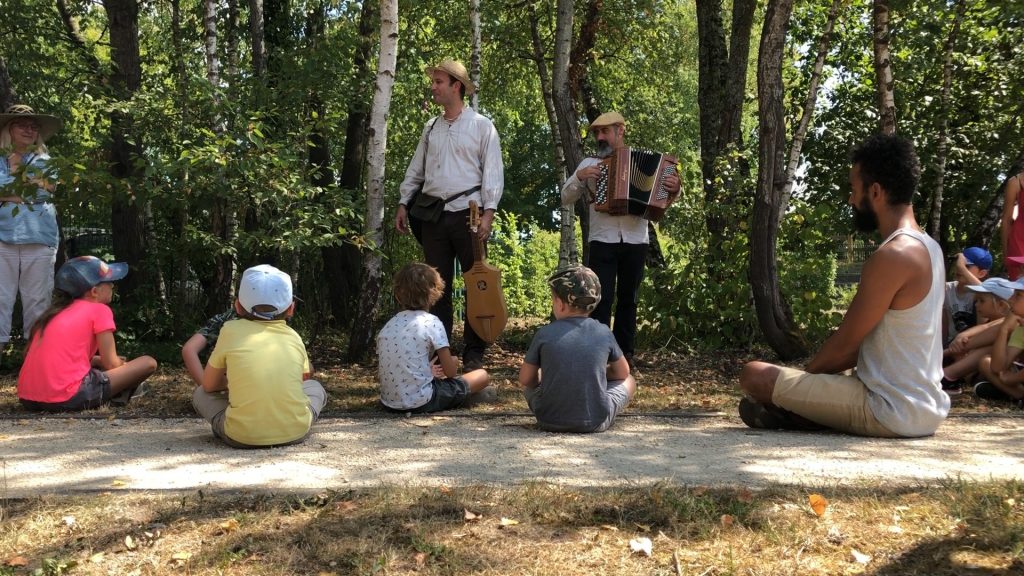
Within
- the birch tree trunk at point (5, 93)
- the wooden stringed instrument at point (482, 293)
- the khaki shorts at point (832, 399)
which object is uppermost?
the birch tree trunk at point (5, 93)

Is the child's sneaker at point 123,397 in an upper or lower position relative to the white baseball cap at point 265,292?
lower

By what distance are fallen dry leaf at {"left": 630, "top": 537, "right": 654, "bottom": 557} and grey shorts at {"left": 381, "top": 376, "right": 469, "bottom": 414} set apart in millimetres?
2903

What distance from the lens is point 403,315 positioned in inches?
250

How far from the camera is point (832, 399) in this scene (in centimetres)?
535

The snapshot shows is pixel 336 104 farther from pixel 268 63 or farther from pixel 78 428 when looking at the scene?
→ pixel 78 428

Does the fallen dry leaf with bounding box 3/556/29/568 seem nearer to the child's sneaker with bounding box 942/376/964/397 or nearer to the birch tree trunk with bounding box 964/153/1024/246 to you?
the child's sneaker with bounding box 942/376/964/397

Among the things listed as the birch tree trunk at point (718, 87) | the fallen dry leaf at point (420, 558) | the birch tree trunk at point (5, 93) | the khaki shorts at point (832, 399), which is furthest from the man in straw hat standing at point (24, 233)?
the birch tree trunk at point (718, 87)

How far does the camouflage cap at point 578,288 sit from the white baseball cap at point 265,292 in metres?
1.53

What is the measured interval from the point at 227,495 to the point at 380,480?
2.20ft

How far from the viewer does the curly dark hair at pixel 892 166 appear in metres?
5.14

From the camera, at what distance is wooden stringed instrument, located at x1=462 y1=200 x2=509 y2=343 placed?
305 inches

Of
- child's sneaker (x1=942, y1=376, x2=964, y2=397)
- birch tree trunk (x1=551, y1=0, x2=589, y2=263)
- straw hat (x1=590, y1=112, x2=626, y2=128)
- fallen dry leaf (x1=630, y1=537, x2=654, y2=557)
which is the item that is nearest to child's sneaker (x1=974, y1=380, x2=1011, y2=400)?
Answer: child's sneaker (x1=942, y1=376, x2=964, y2=397)

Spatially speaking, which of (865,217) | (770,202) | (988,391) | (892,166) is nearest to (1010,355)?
(988,391)

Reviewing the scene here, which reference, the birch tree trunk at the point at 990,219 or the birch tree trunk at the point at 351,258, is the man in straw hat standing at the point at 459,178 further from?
the birch tree trunk at the point at 990,219
